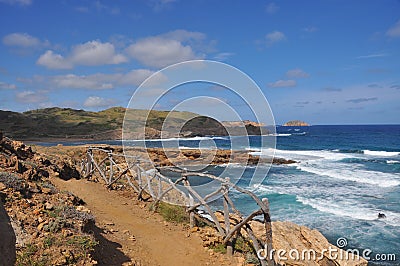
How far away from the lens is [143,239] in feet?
24.5

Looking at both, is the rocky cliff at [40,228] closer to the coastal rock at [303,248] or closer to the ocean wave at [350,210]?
the coastal rock at [303,248]

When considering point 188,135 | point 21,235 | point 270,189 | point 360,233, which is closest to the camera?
point 21,235

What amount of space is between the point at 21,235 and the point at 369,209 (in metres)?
18.5

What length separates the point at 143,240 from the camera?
7.39m

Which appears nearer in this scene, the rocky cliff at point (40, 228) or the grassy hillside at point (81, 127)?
the rocky cliff at point (40, 228)

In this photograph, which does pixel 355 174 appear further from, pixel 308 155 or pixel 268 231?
pixel 268 231

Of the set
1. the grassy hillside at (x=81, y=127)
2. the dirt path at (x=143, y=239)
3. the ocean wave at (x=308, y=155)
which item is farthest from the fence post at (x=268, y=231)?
the grassy hillside at (x=81, y=127)

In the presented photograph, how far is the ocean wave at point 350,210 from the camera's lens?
16.3 m

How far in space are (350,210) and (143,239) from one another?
14.7 metres

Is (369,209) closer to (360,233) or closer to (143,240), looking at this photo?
(360,233)

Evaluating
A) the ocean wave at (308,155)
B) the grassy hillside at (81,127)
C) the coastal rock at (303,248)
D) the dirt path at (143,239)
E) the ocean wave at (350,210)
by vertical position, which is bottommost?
the ocean wave at (350,210)

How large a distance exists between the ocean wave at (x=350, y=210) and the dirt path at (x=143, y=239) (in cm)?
1239

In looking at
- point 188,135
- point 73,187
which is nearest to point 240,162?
point 73,187

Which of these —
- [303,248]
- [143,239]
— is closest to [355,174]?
[303,248]
